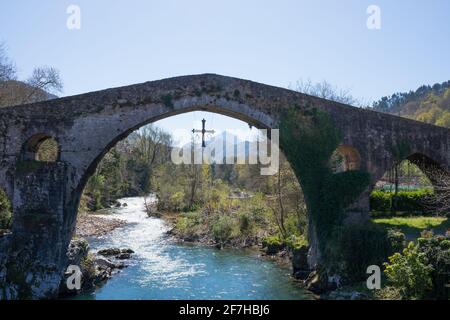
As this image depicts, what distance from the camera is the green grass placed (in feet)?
54.1

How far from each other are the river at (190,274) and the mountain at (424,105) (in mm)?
28241

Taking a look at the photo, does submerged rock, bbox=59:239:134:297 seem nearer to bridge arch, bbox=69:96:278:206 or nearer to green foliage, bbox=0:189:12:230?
bridge arch, bbox=69:96:278:206

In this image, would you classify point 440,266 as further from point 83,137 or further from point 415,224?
point 83,137

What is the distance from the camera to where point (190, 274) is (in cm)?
1756

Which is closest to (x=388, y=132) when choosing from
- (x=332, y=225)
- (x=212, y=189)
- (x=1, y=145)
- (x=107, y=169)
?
(x=332, y=225)

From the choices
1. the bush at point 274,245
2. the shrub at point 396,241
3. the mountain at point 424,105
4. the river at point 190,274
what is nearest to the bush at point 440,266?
the shrub at point 396,241

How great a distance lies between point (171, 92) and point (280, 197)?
934cm

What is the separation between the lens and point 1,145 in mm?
15367

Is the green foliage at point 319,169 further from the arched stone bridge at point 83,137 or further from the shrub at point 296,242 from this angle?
the shrub at point 296,242

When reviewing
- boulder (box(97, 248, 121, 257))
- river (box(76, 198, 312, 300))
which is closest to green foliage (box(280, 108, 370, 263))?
river (box(76, 198, 312, 300))

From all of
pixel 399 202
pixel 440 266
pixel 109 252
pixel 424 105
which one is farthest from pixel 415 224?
pixel 424 105

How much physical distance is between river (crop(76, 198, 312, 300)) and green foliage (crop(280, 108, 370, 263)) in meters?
2.78

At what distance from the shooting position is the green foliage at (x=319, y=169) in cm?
1609

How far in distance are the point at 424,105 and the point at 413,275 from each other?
66811 mm
